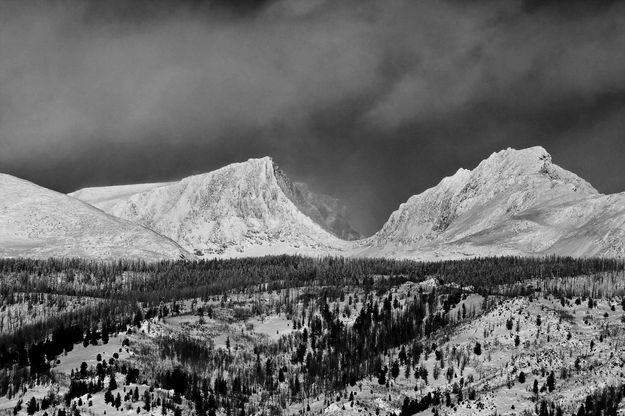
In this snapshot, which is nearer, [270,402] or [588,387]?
[588,387]

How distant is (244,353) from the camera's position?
19500 cm

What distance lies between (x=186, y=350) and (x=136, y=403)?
175 ft

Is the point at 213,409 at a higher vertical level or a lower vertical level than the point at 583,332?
lower

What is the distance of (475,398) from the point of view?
133375 millimetres

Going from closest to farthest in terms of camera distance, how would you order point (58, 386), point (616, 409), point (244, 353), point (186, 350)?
point (616, 409) < point (58, 386) < point (186, 350) < point (244, 353)

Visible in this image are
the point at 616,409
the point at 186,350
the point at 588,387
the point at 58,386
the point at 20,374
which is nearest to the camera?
the point at 616,409

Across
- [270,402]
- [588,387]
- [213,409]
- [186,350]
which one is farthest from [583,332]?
[186,350]

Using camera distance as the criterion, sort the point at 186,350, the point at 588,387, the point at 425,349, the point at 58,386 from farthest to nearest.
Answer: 1. the point at 186,350
2. the point at 425,349
3. the point at 58,386
4. the point at 588,387

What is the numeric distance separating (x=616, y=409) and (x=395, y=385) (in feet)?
142

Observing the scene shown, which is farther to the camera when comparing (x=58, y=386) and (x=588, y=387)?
(x=58, y=386)

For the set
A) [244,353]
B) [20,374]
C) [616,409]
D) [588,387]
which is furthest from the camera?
[244,353]

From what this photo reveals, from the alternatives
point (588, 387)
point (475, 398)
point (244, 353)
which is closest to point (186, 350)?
point (244, 353)

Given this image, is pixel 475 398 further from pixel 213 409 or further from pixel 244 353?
pixel 244 353

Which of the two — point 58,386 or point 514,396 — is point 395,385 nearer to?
point 514,396
